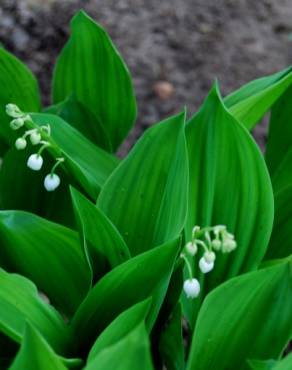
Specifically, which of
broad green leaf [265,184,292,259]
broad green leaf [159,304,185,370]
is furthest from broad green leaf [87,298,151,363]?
broad green leaf [265,184,292,259]

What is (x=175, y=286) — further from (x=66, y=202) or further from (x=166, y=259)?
(x=66, y=202)

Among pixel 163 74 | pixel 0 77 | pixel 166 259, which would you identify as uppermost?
pixel 0 77

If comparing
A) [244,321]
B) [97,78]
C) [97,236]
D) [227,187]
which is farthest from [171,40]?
[244,321]

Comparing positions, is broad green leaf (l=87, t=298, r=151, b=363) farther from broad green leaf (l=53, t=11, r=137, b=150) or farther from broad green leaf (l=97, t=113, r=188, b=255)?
broad green leaf (l=53, t=11, r=137, b=150)

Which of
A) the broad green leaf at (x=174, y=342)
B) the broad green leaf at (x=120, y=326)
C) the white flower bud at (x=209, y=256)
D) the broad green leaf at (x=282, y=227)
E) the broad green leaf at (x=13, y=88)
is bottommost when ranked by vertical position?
the broad green leaf at (x=174, y=342)

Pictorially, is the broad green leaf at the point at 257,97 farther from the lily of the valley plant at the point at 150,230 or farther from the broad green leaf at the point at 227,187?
the broad green leaf at the point at 227,187

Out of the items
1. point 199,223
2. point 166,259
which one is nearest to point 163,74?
point 199,223

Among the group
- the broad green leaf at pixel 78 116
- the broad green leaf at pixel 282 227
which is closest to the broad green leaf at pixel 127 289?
the broad green leaf at pixel 282 227
